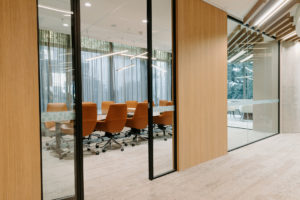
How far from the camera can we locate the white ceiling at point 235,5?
12.5 ft

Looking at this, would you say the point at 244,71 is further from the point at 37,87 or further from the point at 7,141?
the point at 7,141

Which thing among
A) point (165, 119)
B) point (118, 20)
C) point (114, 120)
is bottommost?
point (114, 120)

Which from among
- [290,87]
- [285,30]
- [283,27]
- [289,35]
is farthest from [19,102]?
[290,87]

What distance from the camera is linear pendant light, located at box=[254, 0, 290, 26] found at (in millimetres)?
3702

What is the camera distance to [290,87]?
6.57m

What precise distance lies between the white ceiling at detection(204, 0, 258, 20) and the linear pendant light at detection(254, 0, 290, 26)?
33 centimetres

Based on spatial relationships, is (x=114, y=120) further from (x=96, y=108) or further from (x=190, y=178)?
(x=190, y=178)

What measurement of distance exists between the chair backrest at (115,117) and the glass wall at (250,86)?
2.34 metres

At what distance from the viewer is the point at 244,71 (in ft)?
17.0

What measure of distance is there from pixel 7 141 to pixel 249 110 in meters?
5.29

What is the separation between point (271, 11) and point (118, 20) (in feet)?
11.2

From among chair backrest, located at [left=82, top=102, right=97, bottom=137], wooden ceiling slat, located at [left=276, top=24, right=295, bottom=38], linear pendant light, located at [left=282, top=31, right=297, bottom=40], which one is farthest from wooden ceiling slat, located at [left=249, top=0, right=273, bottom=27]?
chair backrest, located at [left=82, top=102, right=97, bottom=137]

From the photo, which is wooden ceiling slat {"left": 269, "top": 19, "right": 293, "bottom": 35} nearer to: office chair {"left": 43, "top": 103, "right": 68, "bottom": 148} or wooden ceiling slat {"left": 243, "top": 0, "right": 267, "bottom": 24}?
wooden ceiling slat {"left": 243, "top": 0, "right": 267, "bottom": 24}

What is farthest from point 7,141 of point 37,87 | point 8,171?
point 37,87
